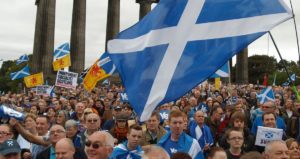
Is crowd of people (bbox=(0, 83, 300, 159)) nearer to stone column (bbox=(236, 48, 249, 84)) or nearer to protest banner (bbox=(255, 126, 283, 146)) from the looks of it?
protest banner (bbox=(255, 126, 283, 146))

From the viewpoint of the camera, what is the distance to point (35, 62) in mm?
57125

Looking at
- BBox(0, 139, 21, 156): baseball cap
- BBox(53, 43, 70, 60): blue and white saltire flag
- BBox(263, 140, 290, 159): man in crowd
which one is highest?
BBox(53, 43, 70, 60): blue and white saltire flag

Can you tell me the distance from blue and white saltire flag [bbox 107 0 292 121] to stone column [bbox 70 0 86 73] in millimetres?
45212

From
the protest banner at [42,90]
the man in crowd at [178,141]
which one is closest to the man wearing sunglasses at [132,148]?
the man in crowd at [178,141]

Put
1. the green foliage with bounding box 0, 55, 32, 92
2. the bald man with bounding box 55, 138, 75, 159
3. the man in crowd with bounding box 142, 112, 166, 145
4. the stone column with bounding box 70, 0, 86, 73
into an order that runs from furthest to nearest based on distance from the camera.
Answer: the green foliage with bounding box 0, 55, 32, 92, the stone column with bounding box 70, 0, 86, 73, the man in crowd with bounding box 142, 112, 166, 145, the bald man with bounding box 55, 138, 75, 159

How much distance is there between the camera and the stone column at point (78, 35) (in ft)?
169

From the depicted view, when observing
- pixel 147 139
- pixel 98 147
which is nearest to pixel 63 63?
pixel 147 139

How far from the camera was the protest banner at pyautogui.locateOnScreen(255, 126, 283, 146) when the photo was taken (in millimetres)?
9430

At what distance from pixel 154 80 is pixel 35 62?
52.2 metres

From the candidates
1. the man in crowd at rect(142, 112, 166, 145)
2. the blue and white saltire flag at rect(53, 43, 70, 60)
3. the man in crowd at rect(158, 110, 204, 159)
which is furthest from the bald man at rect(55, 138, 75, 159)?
the blue and white saltire flag at rect(53, 43, 70, 60)

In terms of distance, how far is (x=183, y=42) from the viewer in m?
6.95

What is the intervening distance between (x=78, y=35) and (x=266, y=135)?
4444 centimetres

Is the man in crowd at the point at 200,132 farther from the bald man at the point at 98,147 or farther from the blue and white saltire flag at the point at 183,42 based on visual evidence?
the bald man at the point at 98,147

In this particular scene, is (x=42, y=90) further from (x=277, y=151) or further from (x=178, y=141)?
(x=277, y=151)
